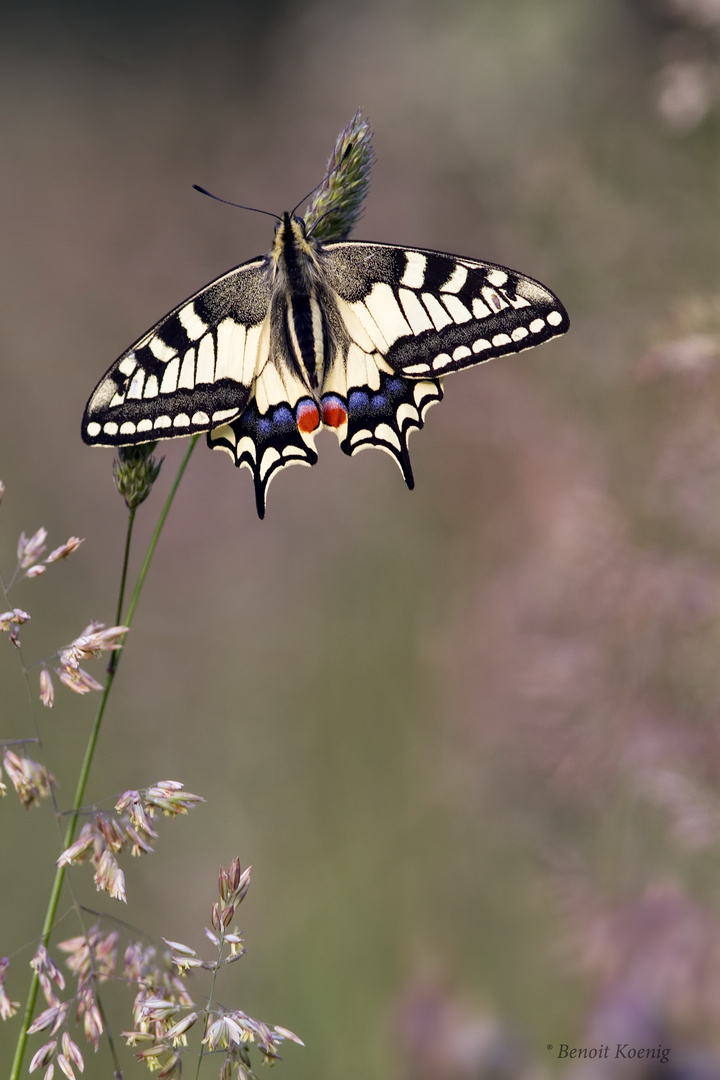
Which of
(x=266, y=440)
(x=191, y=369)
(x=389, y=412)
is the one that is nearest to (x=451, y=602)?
(x=389, y=412)

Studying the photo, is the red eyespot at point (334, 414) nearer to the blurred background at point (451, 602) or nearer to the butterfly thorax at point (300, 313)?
the butterfly thorax at point (300, 313)

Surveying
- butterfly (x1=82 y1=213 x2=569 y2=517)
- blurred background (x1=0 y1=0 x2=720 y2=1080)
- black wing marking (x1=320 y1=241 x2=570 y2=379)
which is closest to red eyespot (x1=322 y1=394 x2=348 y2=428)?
butterfly (x1=82 y1=213 x2=569 y2=517)

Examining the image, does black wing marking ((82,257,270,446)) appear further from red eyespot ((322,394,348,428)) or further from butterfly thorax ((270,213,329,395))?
red eyespot ((322,394,348,428))

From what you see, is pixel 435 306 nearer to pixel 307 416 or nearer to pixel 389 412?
pixel 389 412

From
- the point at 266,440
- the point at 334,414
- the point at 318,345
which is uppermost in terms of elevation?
the point at 318,345

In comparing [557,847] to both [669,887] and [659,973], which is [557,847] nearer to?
[669,887]

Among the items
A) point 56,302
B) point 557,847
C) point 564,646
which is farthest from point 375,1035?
point 56,302

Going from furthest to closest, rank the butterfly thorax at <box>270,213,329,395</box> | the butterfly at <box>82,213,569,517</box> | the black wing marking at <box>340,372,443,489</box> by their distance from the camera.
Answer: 1. the butterfly thorax at <box>270,213,329,395</box>
2. the black wing marking at <box>340,372,443,489</box>
3. the butterfly at <box>82,213,569,517</box>
